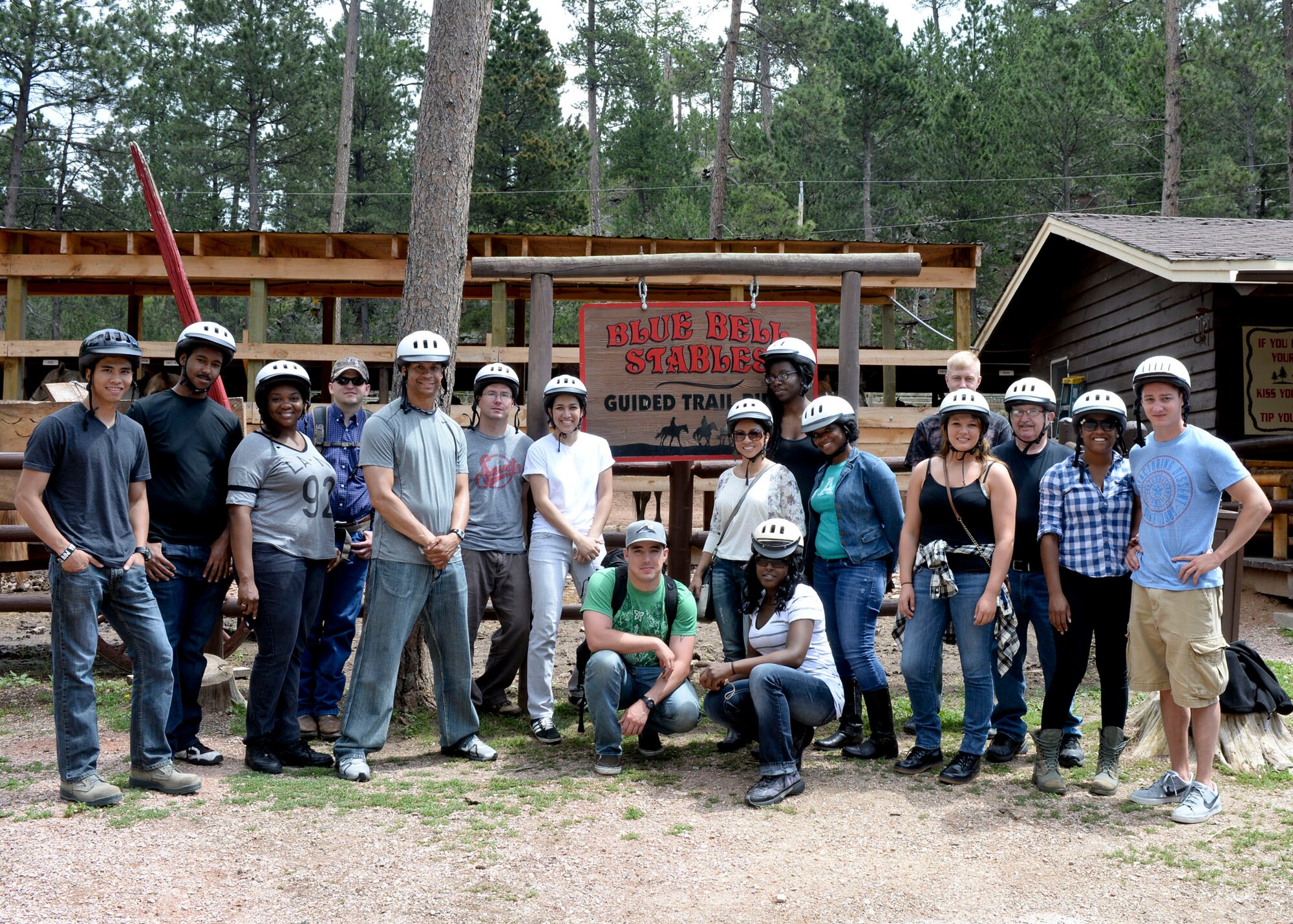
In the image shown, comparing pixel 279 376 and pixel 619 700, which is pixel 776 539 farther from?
pixel 279 376

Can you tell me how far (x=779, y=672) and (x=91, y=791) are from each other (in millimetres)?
2925

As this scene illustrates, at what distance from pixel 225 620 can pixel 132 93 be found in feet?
71.7

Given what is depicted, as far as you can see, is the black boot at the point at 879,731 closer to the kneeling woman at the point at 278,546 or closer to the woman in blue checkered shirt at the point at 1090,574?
the woman in blue checkered shirt at the point at 1090,574

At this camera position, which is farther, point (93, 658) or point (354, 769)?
point (354, 769)

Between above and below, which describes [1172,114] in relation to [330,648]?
above

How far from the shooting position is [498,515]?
582 cm

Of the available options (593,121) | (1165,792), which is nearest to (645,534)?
(1165,792)

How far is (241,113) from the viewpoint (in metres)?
28.2

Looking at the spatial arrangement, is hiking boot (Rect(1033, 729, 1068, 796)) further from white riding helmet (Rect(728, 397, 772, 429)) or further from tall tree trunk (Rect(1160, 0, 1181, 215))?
tall tree trunk (Rect(1160, 0, 1181, 215))

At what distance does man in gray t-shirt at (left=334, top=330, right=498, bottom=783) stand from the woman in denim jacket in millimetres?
1789

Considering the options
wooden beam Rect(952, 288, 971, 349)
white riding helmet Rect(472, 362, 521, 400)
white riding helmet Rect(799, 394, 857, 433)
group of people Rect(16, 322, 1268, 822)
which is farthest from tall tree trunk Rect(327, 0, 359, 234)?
white riding helmet Rect(799, 394, 857, 433)

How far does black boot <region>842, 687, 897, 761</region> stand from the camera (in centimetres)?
532

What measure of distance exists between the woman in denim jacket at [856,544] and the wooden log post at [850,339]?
0.93 meters

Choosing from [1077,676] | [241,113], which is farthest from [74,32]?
[1077,676]
